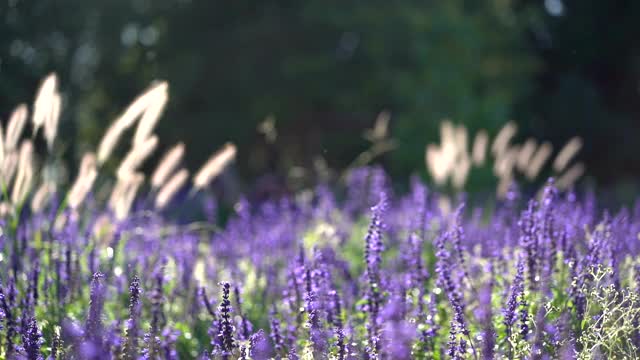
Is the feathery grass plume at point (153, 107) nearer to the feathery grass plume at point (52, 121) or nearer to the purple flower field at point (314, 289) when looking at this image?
the purple flower field at point (314, 289)

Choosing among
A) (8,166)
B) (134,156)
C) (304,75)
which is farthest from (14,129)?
(304,75)

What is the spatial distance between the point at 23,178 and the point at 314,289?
7.06ft

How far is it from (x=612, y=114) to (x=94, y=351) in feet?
67.1

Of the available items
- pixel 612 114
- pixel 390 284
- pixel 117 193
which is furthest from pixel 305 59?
pixel 390 284

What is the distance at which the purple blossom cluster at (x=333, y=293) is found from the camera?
3602 mm

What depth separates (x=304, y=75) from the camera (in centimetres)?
1964

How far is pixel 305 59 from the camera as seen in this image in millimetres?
19484

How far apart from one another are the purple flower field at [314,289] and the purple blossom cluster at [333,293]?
0.04ft

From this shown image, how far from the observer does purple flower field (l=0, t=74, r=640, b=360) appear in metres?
3.63

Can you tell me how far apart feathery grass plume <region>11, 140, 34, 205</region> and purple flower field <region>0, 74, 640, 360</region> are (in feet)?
0.05

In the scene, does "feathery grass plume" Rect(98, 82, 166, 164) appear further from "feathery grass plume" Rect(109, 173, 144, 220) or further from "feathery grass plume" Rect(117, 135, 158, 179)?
"feathery grass plume" Rect(109, 173, 144, 220)

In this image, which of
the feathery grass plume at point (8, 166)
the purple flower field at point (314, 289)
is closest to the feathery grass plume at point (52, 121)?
the purple flower field at point (314, 289)

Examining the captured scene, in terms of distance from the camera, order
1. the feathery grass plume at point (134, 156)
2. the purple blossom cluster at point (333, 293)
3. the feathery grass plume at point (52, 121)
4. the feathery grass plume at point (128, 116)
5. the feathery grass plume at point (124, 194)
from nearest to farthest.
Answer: the purple blossom cluster at point (333, 293) < the feathery grass plume at point (128, 116) < the feathery grass plume at point (134, 156) < the feathery grass plume at point (52, 121) < the feathery grass plume at point (124, 194)

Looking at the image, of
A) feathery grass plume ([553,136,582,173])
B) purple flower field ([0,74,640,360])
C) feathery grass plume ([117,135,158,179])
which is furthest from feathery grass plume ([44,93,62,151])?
feathery grass plume ([553,136,582,173])
